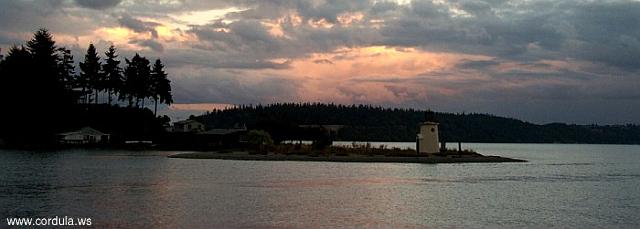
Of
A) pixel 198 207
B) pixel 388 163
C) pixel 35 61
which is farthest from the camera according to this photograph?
pixel 35 61

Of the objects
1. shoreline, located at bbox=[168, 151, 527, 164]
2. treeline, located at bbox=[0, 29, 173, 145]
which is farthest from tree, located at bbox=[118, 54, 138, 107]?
shoreline, located at bbox=[168, 151, 527, 164]

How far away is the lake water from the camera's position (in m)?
25.6

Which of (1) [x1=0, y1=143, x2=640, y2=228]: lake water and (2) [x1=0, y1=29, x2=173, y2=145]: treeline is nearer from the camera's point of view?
(1) [x1=0, y1=143, x2=640, y2=228]: lake water

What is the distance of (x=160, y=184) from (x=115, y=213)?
14443 millimetres

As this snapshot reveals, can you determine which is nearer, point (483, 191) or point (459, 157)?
point (483, 191)

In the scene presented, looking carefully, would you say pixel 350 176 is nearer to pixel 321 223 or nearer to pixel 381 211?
pixel 381 211

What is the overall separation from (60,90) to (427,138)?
59437 mm

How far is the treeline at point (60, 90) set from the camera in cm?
9775

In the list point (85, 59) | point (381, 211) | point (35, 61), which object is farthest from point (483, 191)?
point (85, 59)

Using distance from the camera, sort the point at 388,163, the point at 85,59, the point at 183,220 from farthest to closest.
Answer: the point at 85,59, the point at 388,163, the point at 183,220

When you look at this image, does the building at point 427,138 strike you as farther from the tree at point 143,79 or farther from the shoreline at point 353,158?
the tree at point 143,79

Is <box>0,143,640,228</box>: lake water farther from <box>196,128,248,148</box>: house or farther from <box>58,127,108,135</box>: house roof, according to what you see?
<box>196,128,248,148</box>: house

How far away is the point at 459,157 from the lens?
7462 cm

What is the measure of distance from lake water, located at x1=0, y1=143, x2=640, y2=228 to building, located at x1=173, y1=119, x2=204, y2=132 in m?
72.7
